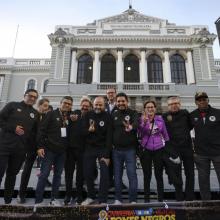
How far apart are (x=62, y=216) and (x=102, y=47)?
70.8 feet

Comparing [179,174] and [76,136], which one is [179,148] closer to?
[179,174]

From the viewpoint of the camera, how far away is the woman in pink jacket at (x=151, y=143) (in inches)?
185

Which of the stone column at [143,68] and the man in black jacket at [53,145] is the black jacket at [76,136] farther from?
the stone column at [143,68]

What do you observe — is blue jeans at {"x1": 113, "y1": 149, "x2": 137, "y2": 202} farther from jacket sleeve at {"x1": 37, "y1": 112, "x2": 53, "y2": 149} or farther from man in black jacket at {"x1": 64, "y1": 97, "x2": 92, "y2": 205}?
jacket sleeve at {"x1": 37, "y1": 112, "x2": 53, "y2": 149}

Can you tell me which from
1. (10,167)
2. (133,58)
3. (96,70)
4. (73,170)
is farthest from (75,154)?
(133,58)

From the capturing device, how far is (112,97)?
19.3 ft

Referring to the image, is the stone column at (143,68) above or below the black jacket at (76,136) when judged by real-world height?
above

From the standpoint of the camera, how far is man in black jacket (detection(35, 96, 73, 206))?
15.2 ft

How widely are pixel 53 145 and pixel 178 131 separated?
8.05 ft

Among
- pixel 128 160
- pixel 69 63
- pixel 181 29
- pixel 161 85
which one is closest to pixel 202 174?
pixel 128 160

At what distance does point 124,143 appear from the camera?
15.4 ft

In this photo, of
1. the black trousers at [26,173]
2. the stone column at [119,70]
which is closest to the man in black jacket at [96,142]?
the black trousers at [26,173]

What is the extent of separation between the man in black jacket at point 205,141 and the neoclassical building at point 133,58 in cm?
1644

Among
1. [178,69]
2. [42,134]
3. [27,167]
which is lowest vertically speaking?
[27,167]
